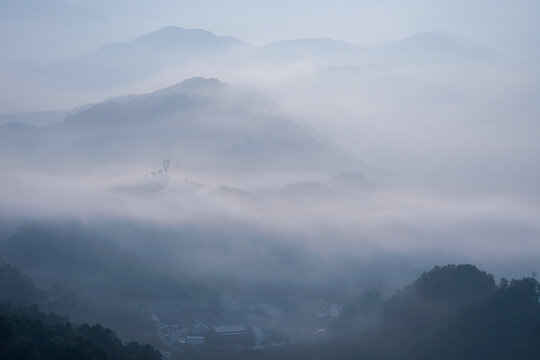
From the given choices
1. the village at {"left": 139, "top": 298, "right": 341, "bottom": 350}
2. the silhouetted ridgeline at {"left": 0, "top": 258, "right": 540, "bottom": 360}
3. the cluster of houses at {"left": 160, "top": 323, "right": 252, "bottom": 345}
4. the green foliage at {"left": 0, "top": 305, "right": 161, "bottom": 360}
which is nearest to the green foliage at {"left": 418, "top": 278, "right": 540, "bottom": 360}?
the silhouetted ridgeline at {"left": 0, "top": 258, "right": 540, "bottom": 360}

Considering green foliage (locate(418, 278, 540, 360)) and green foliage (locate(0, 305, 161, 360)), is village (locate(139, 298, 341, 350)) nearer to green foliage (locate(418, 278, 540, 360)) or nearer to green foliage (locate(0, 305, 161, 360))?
green foliage (locate(418, 278, 540, 360))

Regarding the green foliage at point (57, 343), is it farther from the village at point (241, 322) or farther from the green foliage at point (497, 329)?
the green foliage at point (497, 329)

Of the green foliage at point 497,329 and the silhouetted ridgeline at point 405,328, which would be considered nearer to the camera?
the silhouetted ridgeline at point 405,328

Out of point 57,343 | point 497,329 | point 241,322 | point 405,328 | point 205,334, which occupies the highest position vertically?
point 241,322

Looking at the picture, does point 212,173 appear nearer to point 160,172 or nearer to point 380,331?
point 160,172

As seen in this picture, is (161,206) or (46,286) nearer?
(46,286)

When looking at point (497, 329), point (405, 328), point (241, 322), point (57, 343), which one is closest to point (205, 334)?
point (241, 322)

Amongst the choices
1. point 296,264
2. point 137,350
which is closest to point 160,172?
point 296,264

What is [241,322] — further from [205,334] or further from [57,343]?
[57,343]

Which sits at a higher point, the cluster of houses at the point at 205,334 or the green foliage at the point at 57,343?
the cluster of houses at the point at 205,334

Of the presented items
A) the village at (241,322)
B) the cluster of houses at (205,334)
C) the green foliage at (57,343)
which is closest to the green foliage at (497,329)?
the village at (241,322)

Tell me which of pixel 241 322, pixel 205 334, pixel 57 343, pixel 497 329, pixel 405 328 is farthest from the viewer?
pixel 241 322
